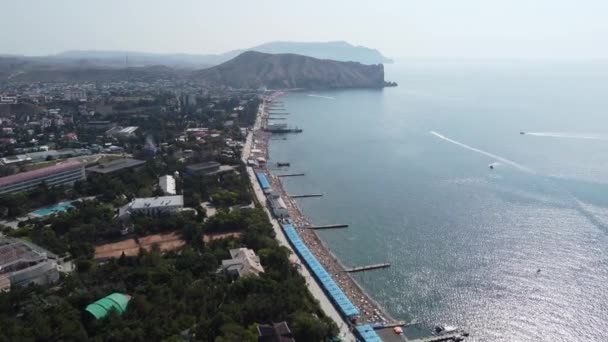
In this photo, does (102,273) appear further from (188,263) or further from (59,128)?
(59,128)

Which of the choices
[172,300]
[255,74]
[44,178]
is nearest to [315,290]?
A: [172,300]

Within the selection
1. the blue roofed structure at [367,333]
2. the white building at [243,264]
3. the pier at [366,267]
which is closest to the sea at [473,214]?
the pier at [366,267]

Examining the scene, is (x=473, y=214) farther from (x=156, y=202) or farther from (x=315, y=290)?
(x=156, y=202)

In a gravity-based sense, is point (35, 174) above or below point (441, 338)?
above

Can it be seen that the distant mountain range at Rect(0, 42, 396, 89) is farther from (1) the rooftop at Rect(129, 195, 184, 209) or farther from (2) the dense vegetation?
(2) the dense vegetation

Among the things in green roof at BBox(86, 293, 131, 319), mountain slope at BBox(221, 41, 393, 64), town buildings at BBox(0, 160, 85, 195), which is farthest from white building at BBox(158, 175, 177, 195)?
mountain slope at BBox(221, 41, 393, 64)

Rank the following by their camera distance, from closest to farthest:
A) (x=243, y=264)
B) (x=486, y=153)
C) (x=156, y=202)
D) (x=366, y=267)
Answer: (x=243, y=264) < (x=366, y=267) < (x=156, y=202) < (x=486, y=153)

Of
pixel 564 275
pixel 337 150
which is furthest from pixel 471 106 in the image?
pixel 564 275
